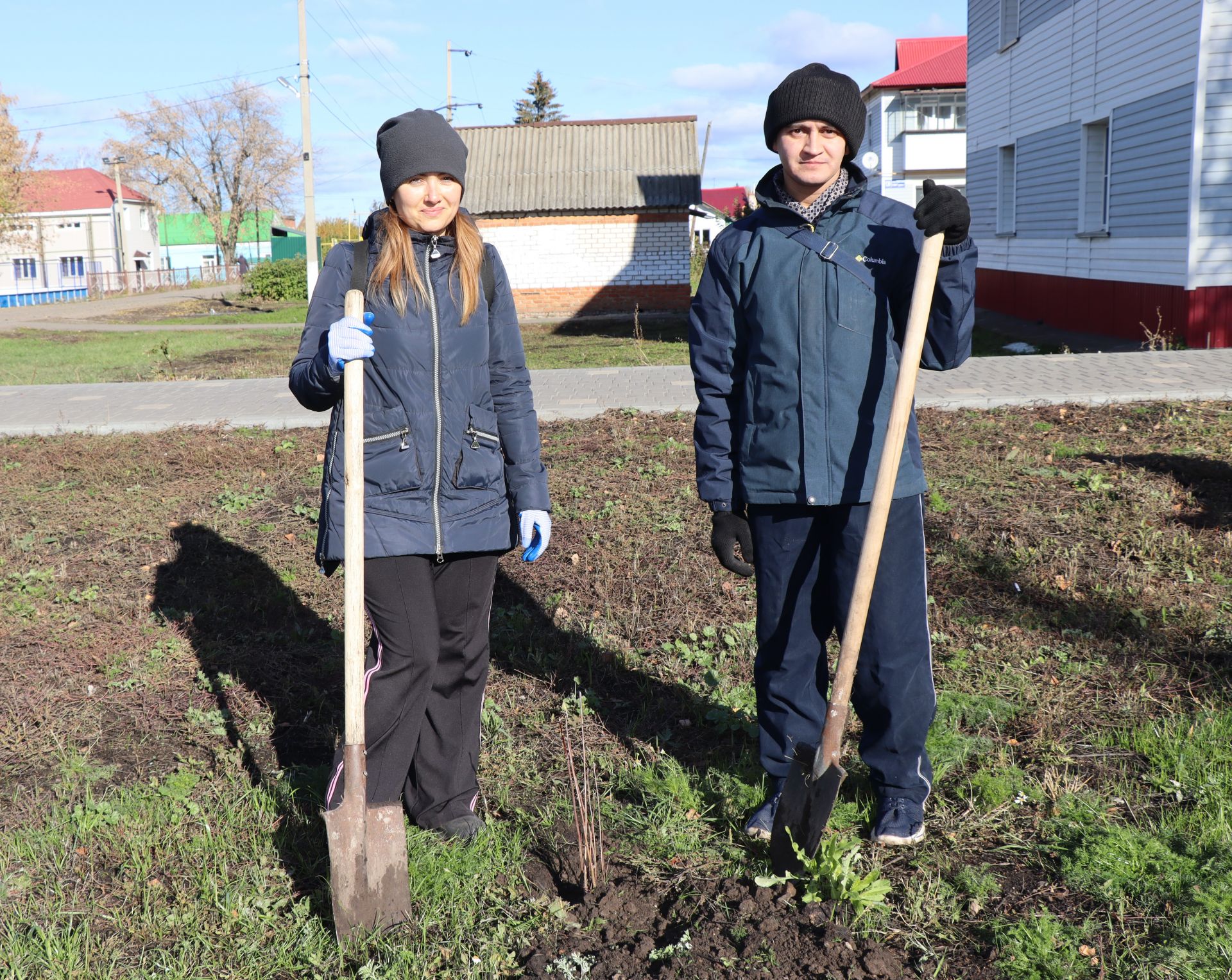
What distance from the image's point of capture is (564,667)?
14.2 feet

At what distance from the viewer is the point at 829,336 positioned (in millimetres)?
2660

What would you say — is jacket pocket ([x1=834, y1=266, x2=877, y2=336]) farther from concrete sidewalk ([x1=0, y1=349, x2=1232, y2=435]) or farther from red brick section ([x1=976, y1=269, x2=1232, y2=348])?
concrete sidewalk ([x1=0, y1=349, x2=1232, y2=435])

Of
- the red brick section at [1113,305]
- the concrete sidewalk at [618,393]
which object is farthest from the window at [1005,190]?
the concrete sidewalk at [618,393]

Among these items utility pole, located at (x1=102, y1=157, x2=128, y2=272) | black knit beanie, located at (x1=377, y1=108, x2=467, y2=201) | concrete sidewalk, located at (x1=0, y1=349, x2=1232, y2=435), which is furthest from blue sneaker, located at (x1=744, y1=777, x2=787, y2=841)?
utility pole, located at (x1=102, y1=157, x2=128, y2=272)

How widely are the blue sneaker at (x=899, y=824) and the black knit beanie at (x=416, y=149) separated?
1.96 metres

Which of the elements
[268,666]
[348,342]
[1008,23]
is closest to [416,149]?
[348,342]

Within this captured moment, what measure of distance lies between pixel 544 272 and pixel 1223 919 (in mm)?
23629

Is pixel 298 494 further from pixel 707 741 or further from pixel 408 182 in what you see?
pixel 408 182

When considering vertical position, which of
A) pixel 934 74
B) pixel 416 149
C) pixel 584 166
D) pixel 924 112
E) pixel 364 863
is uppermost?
pixel 934 74

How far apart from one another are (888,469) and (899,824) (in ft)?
3.31

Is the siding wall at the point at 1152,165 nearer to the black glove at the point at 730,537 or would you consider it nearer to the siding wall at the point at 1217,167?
the siding wall at the point at 1217,167

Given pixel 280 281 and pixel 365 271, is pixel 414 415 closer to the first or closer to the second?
pixel 365 271

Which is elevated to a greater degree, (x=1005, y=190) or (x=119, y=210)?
(x=119, y=210)

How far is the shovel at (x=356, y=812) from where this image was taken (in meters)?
2.54
